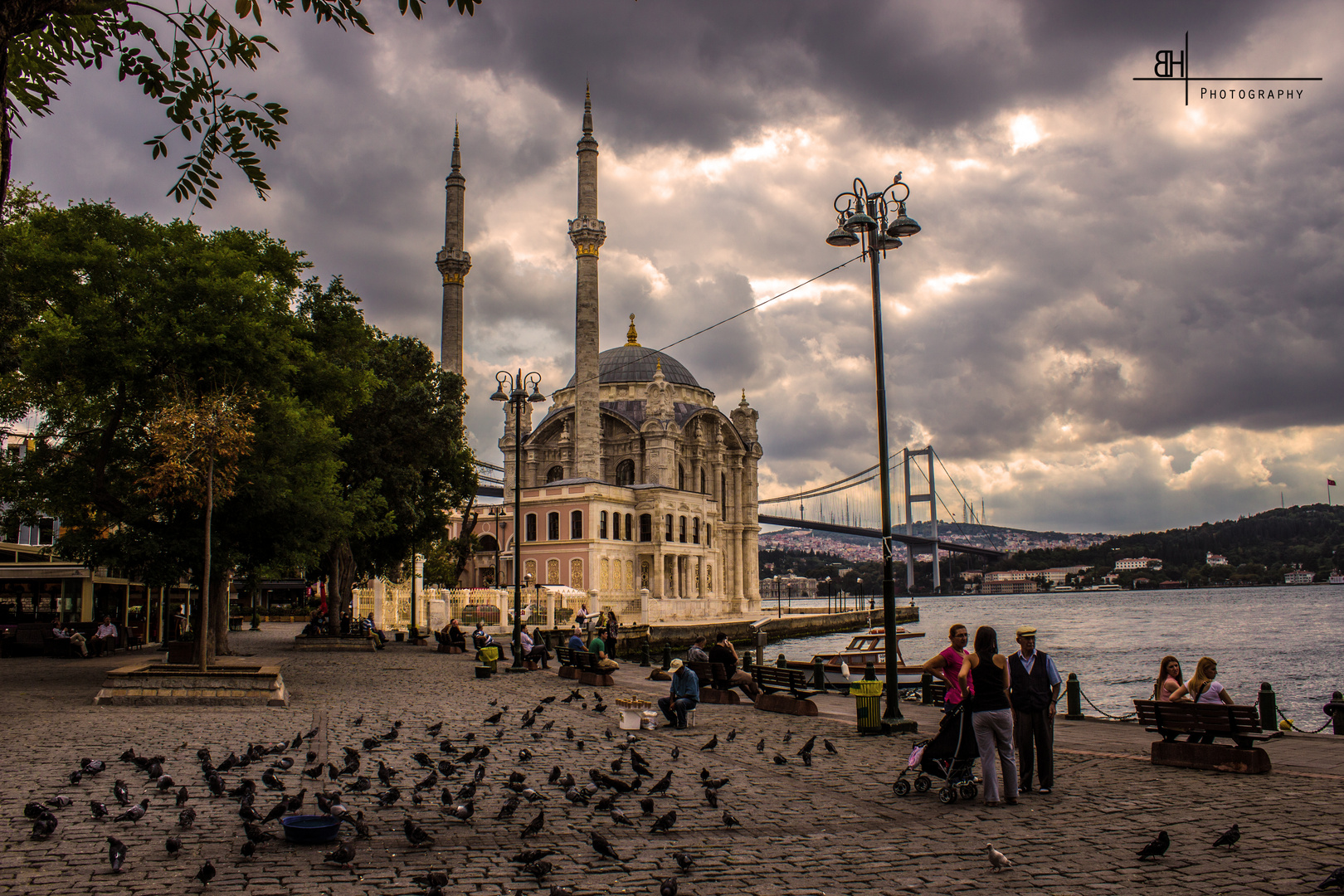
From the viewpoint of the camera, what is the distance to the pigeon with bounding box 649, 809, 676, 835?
6.47m

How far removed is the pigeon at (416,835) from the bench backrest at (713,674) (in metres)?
10.0

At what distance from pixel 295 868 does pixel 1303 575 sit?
166348 mm

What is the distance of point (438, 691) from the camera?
16.5 meters

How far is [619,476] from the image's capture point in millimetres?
61125

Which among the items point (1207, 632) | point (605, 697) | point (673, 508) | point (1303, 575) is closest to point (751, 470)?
point (673, 508)

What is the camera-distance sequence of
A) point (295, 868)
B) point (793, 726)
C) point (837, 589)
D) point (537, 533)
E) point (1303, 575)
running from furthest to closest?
point (837, 589)
point (1303, 575)
point (537, 533)
point (793, 726)
point (295, 868)

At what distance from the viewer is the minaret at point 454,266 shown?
52259 millimetres

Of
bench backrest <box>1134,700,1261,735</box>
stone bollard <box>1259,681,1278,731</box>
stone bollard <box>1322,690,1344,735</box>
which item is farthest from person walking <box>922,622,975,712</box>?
stone bollard <box>1322,690,1344,735</box>

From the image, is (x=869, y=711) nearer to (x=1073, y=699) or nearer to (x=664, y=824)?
(x=1073, y=699)

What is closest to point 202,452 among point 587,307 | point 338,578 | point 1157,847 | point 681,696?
point 681,696

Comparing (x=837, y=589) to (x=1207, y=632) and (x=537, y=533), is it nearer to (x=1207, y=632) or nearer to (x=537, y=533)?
(x=1207, y=632)

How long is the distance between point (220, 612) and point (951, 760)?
692 inches

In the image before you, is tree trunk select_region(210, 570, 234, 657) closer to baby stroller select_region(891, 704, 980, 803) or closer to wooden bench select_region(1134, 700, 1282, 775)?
baby stroller select_region(891, 704, 980, 803)

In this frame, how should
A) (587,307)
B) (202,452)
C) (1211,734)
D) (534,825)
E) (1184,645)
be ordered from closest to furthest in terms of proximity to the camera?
1. (534,825)
2. (1211,734)
3. (202,452)
4. (1184,645)
5. (587,307)
